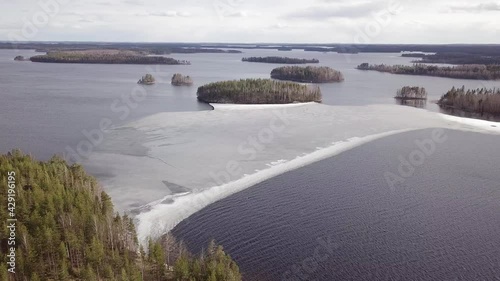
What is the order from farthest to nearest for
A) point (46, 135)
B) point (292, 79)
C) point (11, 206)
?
point (292, 79)
point (46, 135)
point (11, 206)

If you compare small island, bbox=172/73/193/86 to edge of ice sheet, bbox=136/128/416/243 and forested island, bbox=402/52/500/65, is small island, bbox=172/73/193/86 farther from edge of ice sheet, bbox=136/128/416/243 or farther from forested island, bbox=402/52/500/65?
forested island, bbox=402/52/500/65

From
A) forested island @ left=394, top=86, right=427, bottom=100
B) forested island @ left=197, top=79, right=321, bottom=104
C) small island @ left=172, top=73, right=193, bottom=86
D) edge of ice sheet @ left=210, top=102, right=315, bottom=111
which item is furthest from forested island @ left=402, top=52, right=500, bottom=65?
edge of ice sheet @ left=210, top=102, right=315, bottom=111

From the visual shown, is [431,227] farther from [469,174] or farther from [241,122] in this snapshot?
[241,122]

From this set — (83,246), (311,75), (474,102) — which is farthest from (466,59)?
(83,246)

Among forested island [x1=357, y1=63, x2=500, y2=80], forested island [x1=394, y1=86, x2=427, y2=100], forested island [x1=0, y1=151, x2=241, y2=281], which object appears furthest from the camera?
forested island [x1=357, y1=63, x2=500, y2=80]

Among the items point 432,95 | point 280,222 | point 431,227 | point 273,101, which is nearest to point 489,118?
point 432,95

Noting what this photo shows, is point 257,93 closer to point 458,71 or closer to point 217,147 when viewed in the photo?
point 217,147

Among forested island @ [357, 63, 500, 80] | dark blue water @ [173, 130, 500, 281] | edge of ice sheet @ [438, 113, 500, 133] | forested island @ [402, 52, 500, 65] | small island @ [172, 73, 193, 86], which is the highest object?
forested island @ [402, 52, 500, 65]

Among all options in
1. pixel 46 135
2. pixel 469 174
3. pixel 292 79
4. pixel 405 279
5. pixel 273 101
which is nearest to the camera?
pixel 405 279
